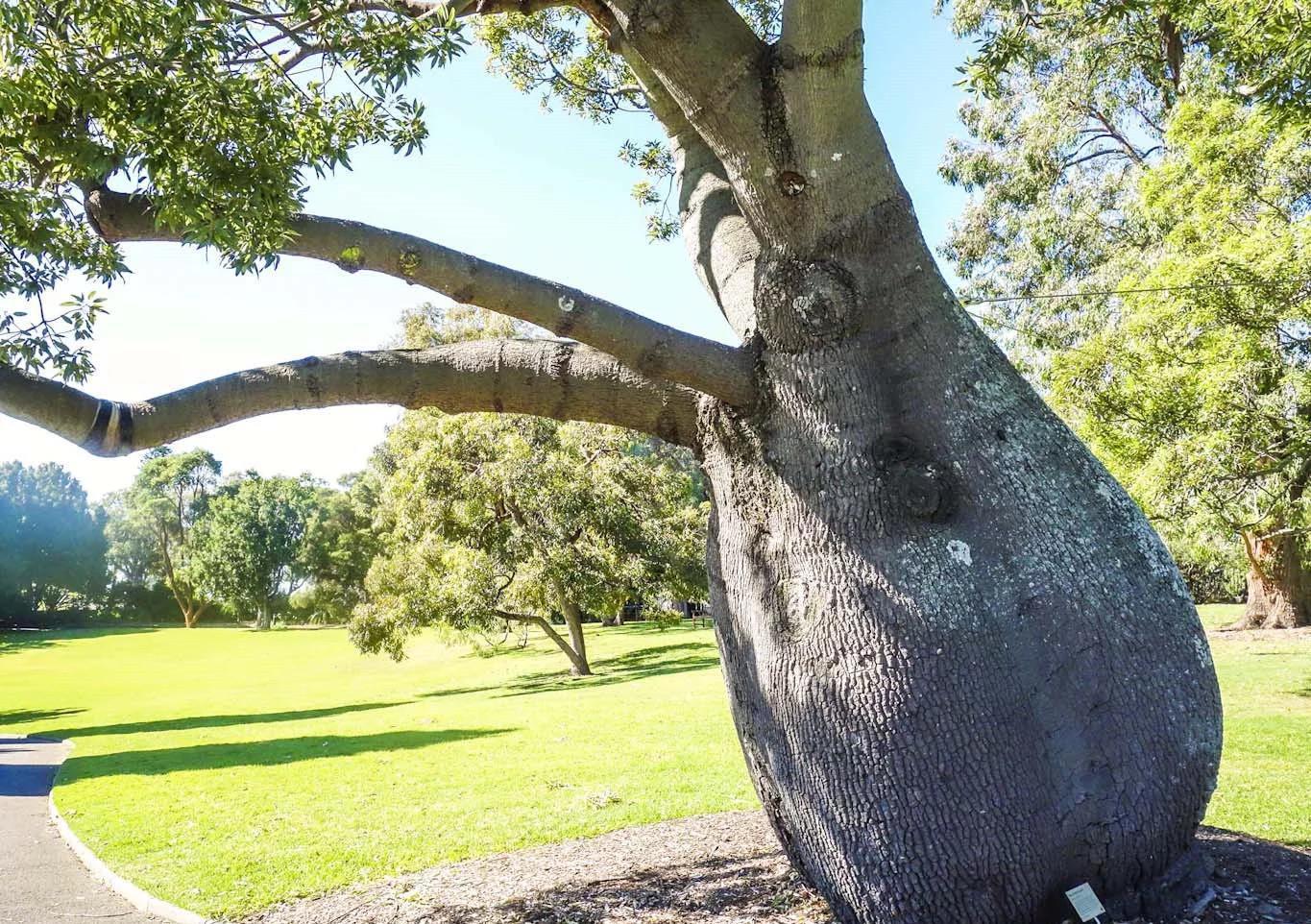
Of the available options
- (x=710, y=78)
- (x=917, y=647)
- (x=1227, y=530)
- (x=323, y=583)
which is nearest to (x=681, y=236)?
(x=710, y=78)

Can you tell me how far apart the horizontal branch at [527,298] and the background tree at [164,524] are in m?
71.8

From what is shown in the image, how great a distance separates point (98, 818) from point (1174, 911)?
32.2ft

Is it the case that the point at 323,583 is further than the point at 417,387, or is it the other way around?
the point at 323,583

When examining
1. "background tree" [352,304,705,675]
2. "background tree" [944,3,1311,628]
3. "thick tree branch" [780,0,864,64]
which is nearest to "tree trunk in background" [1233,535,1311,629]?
"background tree" [944,3,1311,628]

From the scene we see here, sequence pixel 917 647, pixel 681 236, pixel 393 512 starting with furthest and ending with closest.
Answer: pixel 393 512 → pixel 681 236 → pixel 917 647

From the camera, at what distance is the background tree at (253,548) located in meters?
61.8

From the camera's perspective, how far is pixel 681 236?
537 cm

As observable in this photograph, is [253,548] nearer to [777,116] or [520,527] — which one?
[520,527]

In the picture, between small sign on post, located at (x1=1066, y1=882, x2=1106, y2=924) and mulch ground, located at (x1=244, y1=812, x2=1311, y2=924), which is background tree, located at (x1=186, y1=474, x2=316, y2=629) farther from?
small sign on post, located at (x1=1066, y1=882, x2=1106, y2=924)

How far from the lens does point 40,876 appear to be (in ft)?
24.4

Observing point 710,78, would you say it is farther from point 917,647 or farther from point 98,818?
point 98,818

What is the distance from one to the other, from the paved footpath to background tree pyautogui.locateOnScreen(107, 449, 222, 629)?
62.8m

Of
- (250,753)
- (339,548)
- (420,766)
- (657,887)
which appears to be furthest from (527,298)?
(339,548)

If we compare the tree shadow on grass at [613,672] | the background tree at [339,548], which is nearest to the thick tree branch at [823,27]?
the tree shadow on grass at [613,672]
